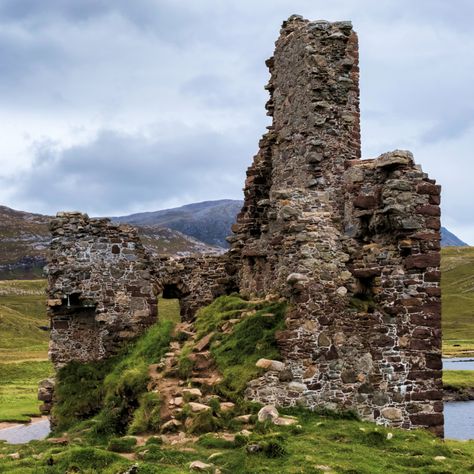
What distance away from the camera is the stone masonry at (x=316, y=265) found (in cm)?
2183

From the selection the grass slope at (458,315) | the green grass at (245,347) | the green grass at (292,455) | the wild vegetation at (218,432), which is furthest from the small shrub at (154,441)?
the grass slope at (458,315)

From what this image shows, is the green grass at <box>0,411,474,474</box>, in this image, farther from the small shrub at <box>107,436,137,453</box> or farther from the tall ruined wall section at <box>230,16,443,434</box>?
the tall ruined wall section at <box>230,16,443,434</box>

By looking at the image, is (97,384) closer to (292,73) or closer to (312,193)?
(312,193)

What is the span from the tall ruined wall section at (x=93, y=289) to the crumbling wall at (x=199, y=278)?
5.14 ft

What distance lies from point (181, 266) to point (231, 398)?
10458mm

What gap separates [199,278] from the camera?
3031cm

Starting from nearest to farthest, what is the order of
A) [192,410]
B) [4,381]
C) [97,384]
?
[192,410], [97,384], [4,381]

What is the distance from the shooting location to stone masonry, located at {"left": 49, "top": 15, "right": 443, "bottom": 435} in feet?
71.6

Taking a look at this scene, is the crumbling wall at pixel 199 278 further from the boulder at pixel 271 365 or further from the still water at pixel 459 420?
the still water at pixel 459 420

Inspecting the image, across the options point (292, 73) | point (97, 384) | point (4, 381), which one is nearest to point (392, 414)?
point (97, 384)

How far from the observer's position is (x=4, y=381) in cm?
6881

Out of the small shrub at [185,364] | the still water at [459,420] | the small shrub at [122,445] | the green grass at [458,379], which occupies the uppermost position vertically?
the small shrub at [185,364]

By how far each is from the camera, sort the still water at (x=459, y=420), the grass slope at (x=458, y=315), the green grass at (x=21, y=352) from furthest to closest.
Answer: the grass slope at (x=458, y=315), the green grass at (x=21, y=352), the still water at (x=459, y=420)

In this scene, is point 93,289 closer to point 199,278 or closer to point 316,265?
point 199,278
